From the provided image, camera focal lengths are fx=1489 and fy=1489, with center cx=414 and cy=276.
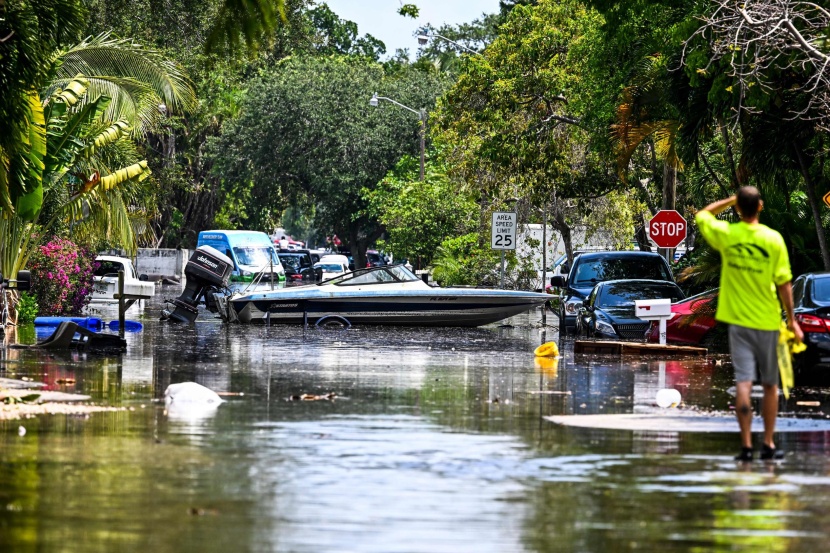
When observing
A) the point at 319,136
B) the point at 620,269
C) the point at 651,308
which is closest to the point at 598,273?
the point at 620,269

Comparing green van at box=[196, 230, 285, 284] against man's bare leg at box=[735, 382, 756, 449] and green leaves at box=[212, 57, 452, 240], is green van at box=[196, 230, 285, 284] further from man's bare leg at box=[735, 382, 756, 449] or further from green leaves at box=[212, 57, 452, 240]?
man's bare leg at box=[735, 382, 756, 449]

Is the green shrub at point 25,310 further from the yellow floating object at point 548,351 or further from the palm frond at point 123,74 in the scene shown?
the yellow floating object at point 548,351

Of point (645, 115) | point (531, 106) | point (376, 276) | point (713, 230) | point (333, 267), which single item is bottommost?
point (713, 230)

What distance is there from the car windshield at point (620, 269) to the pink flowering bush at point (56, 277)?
438 inches

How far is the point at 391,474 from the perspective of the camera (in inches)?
364

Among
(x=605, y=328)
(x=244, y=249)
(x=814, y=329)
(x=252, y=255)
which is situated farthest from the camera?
(x=252, y=255)

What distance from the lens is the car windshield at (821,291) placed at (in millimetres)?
17642

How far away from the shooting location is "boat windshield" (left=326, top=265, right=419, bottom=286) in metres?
32.6

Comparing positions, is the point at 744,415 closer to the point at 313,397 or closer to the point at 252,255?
the point at 313,397

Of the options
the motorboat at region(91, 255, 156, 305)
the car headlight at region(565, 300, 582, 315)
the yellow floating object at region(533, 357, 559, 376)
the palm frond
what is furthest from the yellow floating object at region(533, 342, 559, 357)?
the motorboat at region(91, 255, 156, 305)

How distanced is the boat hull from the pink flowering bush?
365 centimetres

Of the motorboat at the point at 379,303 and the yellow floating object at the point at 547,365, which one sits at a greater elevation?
the motorboat at the point at 379,303

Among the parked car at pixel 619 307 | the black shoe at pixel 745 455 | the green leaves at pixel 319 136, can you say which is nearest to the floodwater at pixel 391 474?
the black shoe at pixel 745 455

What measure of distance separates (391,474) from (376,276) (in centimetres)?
2346
